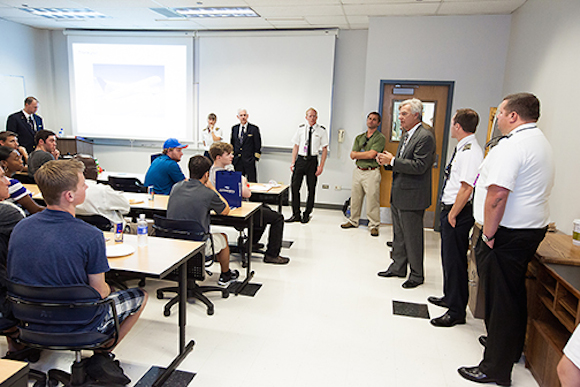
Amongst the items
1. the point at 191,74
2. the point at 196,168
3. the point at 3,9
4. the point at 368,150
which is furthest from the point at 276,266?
the point at 3,9

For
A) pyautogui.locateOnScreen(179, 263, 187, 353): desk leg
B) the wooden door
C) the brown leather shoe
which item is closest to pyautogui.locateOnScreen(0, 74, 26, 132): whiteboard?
the brown leather shoe

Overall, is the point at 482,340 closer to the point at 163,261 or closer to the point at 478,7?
the point at 163,261

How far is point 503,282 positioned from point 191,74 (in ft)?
21.5

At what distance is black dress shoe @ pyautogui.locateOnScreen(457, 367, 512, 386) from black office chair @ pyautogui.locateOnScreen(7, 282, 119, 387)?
2044mm

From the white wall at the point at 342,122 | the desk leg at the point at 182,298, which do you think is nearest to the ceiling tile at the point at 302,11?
the white wall at the point at 342,122

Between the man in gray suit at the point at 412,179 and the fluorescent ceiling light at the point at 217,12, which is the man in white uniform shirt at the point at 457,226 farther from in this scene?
the fluorescent ceiling light at the point at 217,12

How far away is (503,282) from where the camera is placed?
226 cm

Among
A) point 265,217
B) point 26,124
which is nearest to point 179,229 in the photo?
point 265,217

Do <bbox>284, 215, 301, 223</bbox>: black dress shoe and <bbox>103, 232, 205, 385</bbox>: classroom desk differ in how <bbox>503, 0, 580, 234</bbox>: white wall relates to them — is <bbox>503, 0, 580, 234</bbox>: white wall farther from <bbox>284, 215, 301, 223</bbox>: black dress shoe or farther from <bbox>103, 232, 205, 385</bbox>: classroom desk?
<bbox>284, 215, 301, 223</bbox>: black dress shoe

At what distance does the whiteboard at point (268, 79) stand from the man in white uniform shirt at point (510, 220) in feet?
15.6

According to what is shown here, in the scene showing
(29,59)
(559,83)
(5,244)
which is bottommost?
(5,244)

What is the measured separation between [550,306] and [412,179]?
1.54 m

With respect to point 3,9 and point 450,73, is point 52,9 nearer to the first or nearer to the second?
point 3,9

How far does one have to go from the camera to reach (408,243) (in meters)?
3.71
